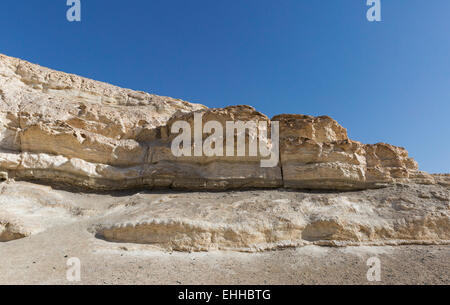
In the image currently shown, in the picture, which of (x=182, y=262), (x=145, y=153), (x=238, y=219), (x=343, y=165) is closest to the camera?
(x=182, y=262)

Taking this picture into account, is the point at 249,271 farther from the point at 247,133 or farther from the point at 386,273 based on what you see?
the point at 247,133

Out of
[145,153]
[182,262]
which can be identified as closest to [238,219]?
[182,262]

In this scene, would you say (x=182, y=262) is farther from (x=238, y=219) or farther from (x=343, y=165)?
(x=343, y=165)

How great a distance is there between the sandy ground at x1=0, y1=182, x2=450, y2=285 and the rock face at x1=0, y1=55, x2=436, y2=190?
134 inches

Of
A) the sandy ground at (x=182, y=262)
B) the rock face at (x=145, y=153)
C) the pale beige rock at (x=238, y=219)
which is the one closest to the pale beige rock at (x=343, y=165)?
the rock face at (x=145, y=153)

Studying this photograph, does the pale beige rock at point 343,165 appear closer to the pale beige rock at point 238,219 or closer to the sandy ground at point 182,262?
the pale beige rock at point 238,219

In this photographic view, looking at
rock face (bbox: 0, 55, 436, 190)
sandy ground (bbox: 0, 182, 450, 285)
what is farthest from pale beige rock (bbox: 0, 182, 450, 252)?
rock face (bbox: 0, 55, 436, 190)

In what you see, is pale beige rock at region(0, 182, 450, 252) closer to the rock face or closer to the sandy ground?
the sandy ground

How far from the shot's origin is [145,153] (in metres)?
15.3

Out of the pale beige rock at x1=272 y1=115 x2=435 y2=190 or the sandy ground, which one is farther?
the pale beige rock at x1=272 y1=115 x2=435 y2=190

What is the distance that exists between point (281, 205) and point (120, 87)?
18.1 meters

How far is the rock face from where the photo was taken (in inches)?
508

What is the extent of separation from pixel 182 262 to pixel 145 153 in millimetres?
9158

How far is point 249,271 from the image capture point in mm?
7305
